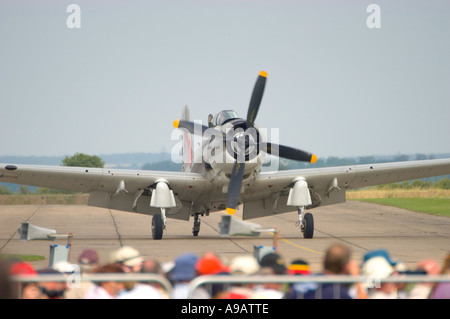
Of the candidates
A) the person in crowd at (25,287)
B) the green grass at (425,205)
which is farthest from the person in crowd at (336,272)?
the green grass at (425,205)

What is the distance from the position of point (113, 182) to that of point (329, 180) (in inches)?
254

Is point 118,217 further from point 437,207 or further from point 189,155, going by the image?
point 437,207

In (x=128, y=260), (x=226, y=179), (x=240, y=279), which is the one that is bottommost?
(x=226, y=179)

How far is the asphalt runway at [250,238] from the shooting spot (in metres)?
18.0

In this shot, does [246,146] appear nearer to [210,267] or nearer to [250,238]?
[250,238]

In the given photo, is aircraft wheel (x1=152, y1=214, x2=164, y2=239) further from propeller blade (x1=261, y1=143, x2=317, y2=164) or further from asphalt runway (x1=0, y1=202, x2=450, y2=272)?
propeller blade (x1=261, y1=143, x2=317, y2=164)

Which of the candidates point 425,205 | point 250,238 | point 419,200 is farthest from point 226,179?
point 419,200

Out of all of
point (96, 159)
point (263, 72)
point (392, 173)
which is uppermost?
point (263, 72)

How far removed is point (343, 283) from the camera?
19.5 ft

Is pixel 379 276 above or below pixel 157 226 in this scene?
above

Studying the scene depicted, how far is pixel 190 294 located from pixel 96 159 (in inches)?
3008

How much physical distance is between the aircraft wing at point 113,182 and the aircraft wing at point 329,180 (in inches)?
73.1

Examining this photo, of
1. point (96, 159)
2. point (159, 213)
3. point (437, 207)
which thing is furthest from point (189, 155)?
point (96, 159)

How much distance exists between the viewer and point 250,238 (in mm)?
22875
